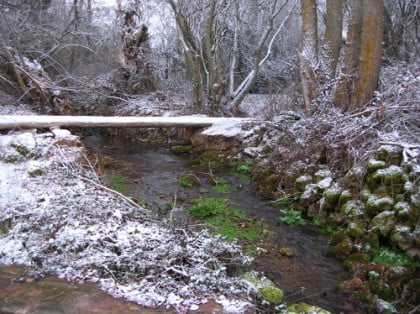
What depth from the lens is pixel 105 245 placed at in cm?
368

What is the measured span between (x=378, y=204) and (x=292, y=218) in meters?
1.25

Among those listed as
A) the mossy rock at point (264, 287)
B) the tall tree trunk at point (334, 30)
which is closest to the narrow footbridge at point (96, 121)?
the tall tree trunk at point (334, 30)

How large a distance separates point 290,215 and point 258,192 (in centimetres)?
109

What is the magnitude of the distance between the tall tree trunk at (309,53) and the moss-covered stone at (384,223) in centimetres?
323

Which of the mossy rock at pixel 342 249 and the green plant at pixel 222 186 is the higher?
the green plant at pixel 222 186

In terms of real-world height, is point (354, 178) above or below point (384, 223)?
above

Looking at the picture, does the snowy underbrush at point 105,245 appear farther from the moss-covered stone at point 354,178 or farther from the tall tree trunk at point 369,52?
the tall tree trunk at point 369,52

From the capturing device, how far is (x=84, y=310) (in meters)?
2.83

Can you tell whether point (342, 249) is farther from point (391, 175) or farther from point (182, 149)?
point (182, 149)

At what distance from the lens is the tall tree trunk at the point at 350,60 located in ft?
21.4

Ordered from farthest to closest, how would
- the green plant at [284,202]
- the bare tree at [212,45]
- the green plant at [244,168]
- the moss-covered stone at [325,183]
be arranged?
the bare tree at [212,45] < the green plant at [244,168] < the green plant at [284,202] < the moss-covered stone at [325,183]

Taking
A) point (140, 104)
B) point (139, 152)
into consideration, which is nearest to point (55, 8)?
point (140, 104)

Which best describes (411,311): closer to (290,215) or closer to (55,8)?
(290,215)

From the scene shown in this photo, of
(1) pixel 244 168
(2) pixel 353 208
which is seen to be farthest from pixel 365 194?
(1) pixel 244 168
